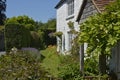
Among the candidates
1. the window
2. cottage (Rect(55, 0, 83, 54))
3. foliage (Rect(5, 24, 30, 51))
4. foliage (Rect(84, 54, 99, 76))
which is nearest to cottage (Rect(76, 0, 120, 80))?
foliage (Rect(84, 54, 99, 76))

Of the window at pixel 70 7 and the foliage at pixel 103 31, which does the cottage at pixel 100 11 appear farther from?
the window at pixel 70 7

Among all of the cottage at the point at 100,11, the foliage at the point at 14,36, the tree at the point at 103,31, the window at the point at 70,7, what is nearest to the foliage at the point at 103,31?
the tree at the point at 103,31

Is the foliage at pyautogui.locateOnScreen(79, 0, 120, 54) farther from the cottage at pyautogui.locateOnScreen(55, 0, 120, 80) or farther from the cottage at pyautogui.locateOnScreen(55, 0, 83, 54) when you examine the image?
the cottage at pyautogui.locateOnScreen(55, 0, 83, 54)

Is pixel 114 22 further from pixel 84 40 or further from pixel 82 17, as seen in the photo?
pixel 82 17

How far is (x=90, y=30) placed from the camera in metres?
13.3

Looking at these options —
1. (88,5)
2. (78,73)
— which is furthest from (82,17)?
(78,73)

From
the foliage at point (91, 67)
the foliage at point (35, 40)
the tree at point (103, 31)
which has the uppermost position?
the foliage at point (35, 40)

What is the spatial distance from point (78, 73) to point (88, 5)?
245 inches

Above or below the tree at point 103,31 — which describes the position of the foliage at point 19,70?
below

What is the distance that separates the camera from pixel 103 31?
512 inches

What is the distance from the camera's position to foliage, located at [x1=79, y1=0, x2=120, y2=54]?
12.7m

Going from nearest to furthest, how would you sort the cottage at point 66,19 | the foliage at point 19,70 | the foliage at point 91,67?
the foliage at point 19,70 < the foliage at point 91,67 < the cottage at point 66,19

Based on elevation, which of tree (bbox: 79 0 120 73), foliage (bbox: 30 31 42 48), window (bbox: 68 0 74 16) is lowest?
tree (bbox: 79 0 120 73)

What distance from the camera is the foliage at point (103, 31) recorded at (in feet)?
41.8
